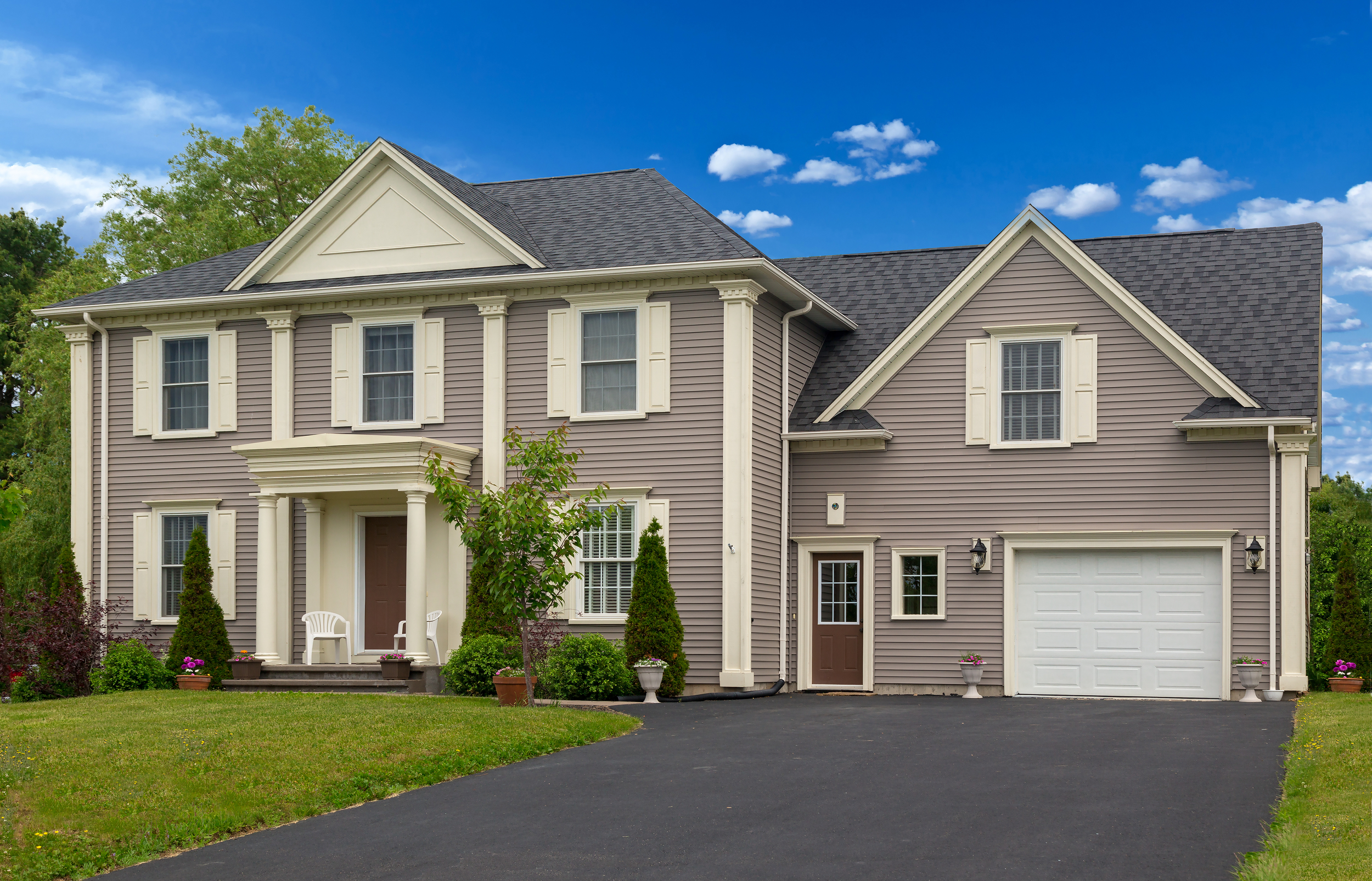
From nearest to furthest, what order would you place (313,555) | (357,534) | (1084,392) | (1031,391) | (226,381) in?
(1084,392), (1031,391), (313,555), (357,534), (226,381)

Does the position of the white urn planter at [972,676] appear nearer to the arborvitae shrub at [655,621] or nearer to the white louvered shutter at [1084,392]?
the white louvered shutter at [1084,392]

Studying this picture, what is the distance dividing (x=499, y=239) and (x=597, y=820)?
1259 cm

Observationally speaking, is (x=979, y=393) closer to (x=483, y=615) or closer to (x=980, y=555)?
(x=980, y=555)

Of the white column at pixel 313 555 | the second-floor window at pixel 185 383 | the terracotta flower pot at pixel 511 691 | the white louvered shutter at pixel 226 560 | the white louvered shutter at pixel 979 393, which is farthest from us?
the second-floor window at pixel 185 383

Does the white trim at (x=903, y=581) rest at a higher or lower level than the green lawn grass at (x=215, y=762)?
higher

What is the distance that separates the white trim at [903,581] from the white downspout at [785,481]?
1.57 meters

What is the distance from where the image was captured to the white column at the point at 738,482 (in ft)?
63.6

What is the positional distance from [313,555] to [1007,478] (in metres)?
10.4

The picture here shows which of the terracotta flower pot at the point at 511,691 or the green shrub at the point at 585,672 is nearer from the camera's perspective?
the terracotta flower pot at the point at 511,691

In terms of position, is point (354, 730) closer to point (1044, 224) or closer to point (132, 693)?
point (132, 693)

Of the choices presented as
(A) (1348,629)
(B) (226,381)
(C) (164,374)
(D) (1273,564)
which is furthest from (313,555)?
(A) (1348,629)

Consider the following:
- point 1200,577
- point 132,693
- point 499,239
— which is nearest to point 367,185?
point 499,239

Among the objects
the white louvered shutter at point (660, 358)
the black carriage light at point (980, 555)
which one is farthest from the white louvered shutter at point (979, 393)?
the white louvered shutter at point (660, 358)

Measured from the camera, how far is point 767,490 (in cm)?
2036
